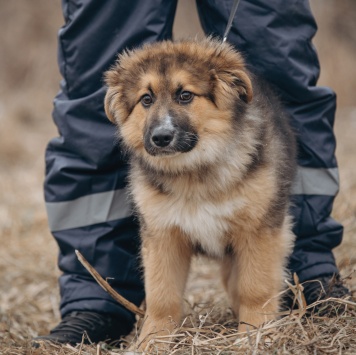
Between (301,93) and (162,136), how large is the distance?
3.59 ft

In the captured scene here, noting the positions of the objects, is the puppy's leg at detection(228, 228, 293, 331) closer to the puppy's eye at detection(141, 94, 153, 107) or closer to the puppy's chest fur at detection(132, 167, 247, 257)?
the puppy's chest fur at detection(132, 167, 247, 257)

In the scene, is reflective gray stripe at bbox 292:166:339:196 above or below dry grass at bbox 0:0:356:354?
above

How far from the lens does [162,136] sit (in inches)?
130

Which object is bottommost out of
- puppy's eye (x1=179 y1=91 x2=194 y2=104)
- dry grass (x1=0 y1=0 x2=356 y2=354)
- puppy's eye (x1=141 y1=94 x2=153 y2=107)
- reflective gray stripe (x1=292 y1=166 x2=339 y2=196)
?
dry grass (x1=0 y1=0 x2=356 y2=354)

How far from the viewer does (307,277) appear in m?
4.09

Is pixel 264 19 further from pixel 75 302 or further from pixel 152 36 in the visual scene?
pixel 75 302

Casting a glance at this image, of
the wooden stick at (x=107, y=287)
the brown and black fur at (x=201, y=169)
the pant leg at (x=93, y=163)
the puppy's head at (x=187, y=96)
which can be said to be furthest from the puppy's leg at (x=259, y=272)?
the pant leg at (x=93, y=163)

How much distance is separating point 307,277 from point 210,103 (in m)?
→ 1.33

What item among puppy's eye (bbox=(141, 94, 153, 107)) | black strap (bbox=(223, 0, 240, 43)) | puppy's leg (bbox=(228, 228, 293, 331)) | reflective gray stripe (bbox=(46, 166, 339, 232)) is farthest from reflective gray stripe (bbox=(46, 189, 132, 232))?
black strap (bbox=(223, 0, 240, 43))

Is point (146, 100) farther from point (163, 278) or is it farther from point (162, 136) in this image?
point (163, 278)

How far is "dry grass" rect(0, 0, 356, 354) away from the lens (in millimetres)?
3146

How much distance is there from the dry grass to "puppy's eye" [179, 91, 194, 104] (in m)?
1.09

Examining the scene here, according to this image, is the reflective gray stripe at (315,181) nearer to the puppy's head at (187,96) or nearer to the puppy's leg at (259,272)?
the puppy's leg at (259,272)

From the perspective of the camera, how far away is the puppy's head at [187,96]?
132 inches
